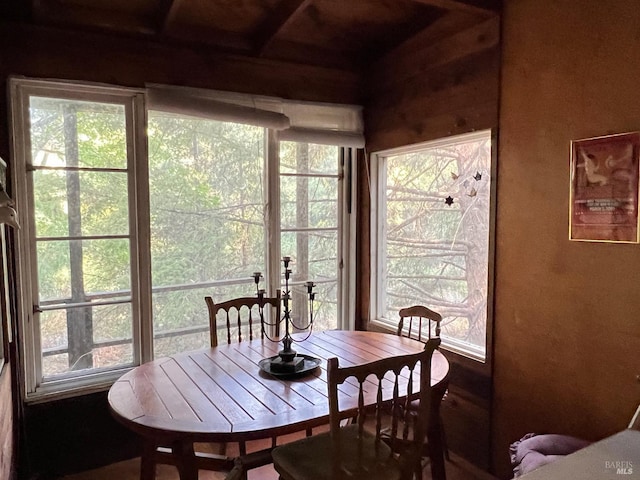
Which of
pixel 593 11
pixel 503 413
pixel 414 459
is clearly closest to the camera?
pixel 414 459

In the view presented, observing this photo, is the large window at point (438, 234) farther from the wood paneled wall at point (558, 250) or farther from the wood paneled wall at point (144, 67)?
the wood paneled wall at point (144, 67)

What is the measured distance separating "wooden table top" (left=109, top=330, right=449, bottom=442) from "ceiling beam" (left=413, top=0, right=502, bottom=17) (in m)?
1.74

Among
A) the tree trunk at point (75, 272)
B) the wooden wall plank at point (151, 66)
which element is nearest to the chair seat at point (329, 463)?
the tree trunk at point (75, 272)

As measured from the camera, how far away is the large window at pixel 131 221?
8.31ft

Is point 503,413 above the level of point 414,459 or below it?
below

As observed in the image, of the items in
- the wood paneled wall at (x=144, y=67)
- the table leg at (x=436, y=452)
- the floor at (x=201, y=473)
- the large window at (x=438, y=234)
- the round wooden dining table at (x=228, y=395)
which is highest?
the wood paneled wall at (x=144, y=67)

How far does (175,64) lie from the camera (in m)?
2.80

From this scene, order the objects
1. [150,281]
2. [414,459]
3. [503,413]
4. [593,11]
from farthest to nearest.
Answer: [150,281], [503,413], [593,11], [414,459]

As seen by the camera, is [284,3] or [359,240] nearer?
[284,3]

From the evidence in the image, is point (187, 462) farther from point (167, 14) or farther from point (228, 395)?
point (167, 14)

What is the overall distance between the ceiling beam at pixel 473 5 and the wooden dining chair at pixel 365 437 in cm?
166

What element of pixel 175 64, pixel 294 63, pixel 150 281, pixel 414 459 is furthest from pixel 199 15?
pixel 414 459

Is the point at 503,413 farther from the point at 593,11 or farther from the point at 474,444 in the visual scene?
the point at 593,11

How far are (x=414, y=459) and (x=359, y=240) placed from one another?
6.72 feet
